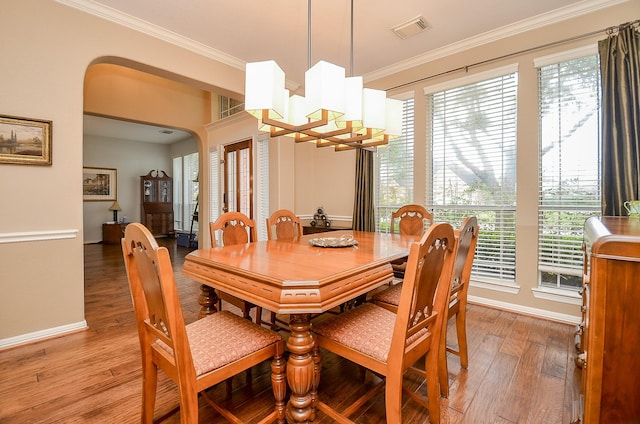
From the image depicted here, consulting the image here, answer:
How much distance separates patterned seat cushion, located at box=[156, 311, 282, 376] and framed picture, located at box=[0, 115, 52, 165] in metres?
2.15

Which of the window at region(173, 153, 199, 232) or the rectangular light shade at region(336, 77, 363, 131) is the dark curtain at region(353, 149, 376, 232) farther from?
the window at region(173, 153, 199, 232)

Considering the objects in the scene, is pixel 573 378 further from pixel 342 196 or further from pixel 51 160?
pixel 51 160

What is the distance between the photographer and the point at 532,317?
2.81 m

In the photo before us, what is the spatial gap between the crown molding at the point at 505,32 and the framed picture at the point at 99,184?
7.90m

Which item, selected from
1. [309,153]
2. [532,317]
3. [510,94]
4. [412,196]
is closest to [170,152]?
[309,153]

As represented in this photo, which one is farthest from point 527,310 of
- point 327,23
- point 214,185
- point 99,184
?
point 99,184

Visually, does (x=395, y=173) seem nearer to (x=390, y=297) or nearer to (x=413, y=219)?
(x=413, y=219)

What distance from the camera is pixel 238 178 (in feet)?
17.4

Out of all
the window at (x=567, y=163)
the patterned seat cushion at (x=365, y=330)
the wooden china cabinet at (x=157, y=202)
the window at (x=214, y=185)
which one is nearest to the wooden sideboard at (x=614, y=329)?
the patterned seat cushion at (x=365, y=330)

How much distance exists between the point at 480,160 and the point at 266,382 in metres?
2.96

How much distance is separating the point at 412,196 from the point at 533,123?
1.41 metres

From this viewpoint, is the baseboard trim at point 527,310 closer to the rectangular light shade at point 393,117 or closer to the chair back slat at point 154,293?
the rectangular light shade at point 393,117

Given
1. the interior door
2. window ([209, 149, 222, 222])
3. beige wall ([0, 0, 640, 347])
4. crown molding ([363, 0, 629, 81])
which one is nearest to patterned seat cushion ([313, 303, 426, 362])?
beige wall ([0, 0, 640, 347])

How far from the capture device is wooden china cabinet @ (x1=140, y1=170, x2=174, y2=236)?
27.6 ft
